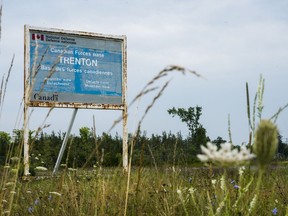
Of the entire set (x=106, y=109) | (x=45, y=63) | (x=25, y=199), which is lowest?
(x=25, y=199)

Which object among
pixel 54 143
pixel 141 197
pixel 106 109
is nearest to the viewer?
pixel 141 197

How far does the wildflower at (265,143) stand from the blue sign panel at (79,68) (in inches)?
512

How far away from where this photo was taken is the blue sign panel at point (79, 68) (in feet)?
45.9

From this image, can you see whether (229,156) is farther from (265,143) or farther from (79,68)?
(79,68)

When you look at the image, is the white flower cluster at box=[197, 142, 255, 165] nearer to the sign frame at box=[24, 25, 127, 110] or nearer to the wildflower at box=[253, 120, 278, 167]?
the wildflower at box=[253, 120, 278, 167]

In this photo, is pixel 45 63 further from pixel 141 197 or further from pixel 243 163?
pixel 243 163

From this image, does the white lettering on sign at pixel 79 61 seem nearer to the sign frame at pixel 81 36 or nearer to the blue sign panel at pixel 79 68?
the blue sign panel at pixel 79 68

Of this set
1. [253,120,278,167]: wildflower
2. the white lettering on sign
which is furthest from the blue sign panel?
[253,120,278,167]: wildflower

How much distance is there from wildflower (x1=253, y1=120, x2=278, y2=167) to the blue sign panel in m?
13.0

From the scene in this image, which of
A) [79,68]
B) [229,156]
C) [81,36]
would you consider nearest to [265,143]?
[229,156]

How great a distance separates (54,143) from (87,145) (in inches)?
99.7

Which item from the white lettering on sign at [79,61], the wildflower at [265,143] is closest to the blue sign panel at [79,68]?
the white lettering on sign at [79,61]

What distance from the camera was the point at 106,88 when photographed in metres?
15.0

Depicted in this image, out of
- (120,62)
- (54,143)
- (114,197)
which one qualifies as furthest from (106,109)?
(114,197)
